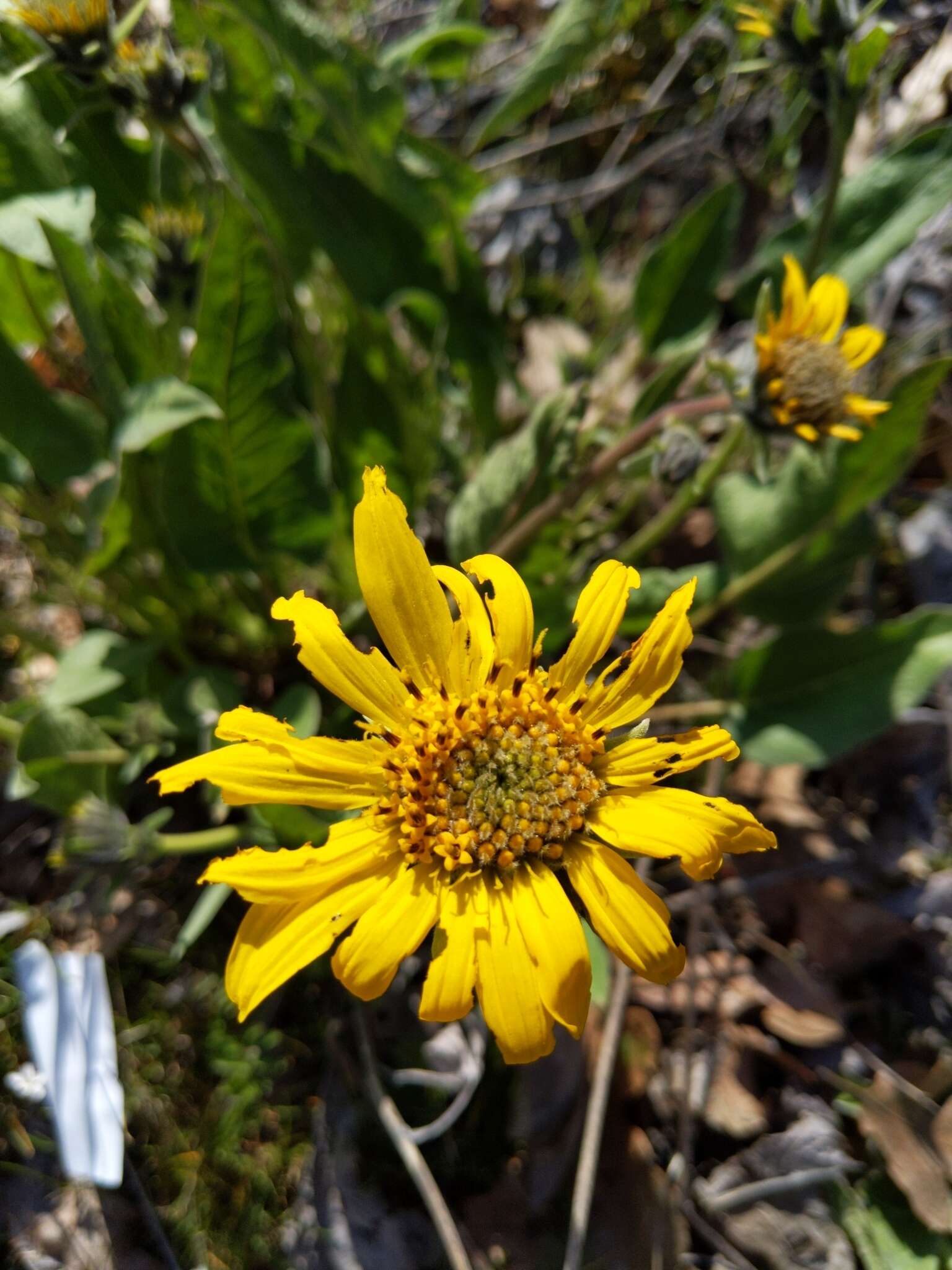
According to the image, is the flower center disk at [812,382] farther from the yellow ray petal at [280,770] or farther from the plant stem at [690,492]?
the yellow ray petal at [280,770]

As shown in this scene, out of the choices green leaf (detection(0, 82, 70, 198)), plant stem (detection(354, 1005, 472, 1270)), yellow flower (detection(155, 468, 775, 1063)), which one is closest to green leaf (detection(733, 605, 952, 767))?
yellow flower (detection(155, 468, 775, 1063))

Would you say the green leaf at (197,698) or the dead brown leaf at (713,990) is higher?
the green leaf at (197,698)

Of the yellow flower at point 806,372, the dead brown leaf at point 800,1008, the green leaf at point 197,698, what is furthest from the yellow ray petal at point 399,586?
the dead brown leaf at point 800,1008

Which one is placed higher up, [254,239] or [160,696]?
[254,239]

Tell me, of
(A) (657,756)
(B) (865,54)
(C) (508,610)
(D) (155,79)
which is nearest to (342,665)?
(C) (508,610)

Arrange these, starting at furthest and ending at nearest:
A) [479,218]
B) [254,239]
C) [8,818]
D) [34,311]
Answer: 1. [479,218]
2. [8,818]
3. [34,311]
4. [254,239]

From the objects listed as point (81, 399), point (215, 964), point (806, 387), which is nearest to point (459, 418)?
point (81, 399)

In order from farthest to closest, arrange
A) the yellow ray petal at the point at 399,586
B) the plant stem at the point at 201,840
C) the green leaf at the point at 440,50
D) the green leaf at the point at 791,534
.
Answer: the green leaf at the point at 440,50
the green leaf at the point at 791,534
the plant stem at the point at 201,840
the yellow ray petal at the point at 399,586

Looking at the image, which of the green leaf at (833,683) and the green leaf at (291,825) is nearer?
the green leaf at (291,825)

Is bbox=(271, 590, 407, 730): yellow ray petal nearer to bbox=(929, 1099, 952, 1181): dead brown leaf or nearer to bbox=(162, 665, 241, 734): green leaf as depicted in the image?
bbox=(162, 665, 241, 734): green leaf

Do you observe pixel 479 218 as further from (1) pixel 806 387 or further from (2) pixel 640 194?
(1) pixel 806 387
